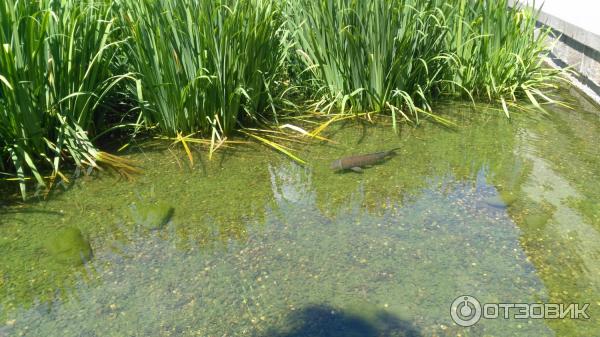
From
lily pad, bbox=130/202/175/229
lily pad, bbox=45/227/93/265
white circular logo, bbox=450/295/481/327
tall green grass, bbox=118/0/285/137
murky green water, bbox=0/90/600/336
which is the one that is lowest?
lily pad, bbox=45/227/93/265

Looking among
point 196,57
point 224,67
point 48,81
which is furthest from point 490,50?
point 48,81

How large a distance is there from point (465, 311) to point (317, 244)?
654 millimetres

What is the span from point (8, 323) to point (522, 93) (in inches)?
141

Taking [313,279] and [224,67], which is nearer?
[313,279]

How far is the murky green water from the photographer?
1.77 m

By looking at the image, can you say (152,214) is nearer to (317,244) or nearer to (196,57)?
(317,244)

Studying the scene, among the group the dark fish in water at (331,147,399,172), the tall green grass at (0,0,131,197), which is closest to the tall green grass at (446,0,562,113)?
the dark fish in water at (331,147,399,172)

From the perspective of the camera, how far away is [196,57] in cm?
296

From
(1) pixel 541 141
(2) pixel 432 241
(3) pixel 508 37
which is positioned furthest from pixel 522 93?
(2) pixel 432 241

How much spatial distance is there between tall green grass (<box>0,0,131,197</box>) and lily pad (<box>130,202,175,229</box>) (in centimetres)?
47

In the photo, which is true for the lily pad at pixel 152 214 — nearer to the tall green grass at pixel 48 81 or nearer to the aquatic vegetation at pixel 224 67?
the aquatic vegetation at pixel 224 67

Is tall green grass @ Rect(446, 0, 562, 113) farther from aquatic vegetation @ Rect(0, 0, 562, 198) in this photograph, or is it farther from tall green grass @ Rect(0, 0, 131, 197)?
tall green grass @ Rect(0, 0, 131, 197)

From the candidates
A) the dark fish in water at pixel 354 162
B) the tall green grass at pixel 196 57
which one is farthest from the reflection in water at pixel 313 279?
the tall green grass at pixel 196 57

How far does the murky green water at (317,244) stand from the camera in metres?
1.77
